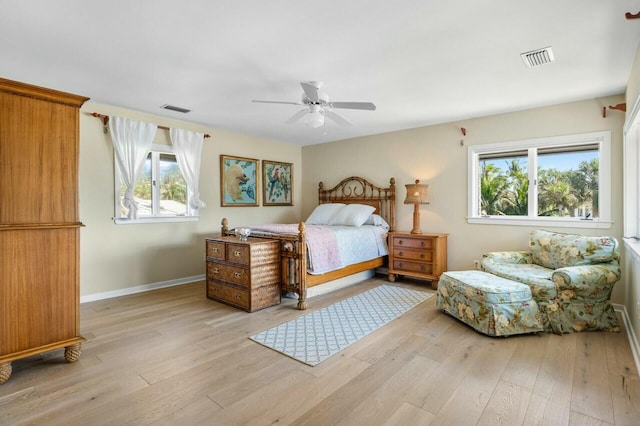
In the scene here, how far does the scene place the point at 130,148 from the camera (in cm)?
422

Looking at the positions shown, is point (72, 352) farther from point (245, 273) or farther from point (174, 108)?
point (174, 108)

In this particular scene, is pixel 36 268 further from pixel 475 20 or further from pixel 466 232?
pixel 466 232

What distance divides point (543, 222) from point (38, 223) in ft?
16.6

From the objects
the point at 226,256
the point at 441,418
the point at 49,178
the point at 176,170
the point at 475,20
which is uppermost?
the point at 475,20

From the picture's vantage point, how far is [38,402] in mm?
1939

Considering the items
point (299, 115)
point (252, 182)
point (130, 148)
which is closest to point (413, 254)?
point (299, 115)

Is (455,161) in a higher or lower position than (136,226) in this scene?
higher

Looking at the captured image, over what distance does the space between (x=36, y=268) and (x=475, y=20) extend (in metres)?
3.43

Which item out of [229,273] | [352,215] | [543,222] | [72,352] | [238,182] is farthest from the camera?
[238,182]

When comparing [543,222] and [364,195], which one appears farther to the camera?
[364,195]

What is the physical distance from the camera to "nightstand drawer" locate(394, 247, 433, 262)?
15.2 ft

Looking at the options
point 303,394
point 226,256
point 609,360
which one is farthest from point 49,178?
point 609,360

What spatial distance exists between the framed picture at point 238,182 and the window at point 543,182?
11.5ft

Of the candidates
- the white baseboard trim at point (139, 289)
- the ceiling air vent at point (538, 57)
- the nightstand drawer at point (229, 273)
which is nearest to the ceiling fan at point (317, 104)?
the ceiling air vent at point (538, 57)
